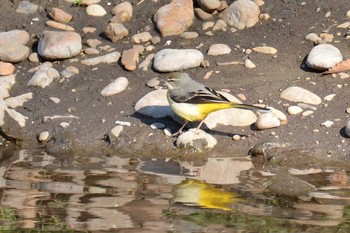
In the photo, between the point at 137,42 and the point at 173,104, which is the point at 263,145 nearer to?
the point at 173,104

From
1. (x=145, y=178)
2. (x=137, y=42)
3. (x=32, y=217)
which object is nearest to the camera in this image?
(x=32, y=217)

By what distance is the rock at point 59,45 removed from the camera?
1105 cm

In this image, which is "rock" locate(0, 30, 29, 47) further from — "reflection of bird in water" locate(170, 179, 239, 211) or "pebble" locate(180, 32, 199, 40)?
"reflection of bird in water" locate(170, 179, 239, 211)

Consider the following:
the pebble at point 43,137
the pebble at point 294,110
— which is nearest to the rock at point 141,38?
the pebble at point 43,137

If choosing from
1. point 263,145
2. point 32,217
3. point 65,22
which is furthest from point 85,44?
point 32,217

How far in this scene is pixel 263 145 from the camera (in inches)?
366

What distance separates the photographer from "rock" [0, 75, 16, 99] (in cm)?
1065

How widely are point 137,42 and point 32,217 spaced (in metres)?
4.56

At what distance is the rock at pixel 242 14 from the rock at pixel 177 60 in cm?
87

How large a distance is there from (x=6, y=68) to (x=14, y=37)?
516 mm

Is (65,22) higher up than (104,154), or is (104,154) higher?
(65,22)

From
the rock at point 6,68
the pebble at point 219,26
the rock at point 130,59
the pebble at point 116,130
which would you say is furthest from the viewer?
the pebble at point 219,26

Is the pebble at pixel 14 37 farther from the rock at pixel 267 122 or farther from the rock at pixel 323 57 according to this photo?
the rock at pixel 323 57

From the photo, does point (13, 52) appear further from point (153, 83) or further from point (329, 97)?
point (329, 97)
